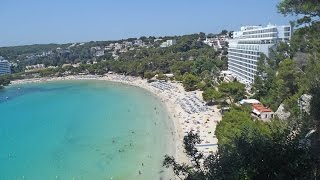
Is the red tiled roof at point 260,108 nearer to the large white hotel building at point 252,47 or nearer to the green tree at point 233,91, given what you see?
the green tree at point 233,91

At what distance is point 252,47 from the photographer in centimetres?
4497

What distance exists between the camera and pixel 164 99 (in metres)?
51.4

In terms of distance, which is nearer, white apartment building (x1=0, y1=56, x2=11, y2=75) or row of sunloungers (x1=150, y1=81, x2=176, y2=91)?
row of sunloungers (x1=150, y1=81, x2=176, y2=91)

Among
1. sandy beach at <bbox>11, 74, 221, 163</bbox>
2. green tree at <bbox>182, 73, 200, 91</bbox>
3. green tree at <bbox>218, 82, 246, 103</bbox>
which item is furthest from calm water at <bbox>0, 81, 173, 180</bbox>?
green tree at <bbox>218, 82, 246, 103</bbox>

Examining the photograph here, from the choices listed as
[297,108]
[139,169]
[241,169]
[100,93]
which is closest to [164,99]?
[100,93]

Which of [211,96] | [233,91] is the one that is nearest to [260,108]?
[233,91]

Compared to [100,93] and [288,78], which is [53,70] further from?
[288,78]

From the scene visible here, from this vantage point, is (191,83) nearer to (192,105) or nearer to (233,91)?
(192,105)

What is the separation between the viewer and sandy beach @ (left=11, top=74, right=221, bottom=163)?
27.1 metres

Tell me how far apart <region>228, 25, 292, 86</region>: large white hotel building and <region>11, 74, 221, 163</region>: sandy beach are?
6428mm

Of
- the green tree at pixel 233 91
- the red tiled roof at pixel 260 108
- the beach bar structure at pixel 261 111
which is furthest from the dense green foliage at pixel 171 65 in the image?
the red tiled roof at pixel 260 108

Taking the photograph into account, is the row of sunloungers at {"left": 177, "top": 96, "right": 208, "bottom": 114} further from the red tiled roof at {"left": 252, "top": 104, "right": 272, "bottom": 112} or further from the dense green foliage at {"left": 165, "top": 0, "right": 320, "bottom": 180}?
the dense green foliage at {"left": 165, "top": 0, "right": 320, "bottom": 180}

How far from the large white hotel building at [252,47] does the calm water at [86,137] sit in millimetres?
11435

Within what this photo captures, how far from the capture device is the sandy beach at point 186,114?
88.8 feet
